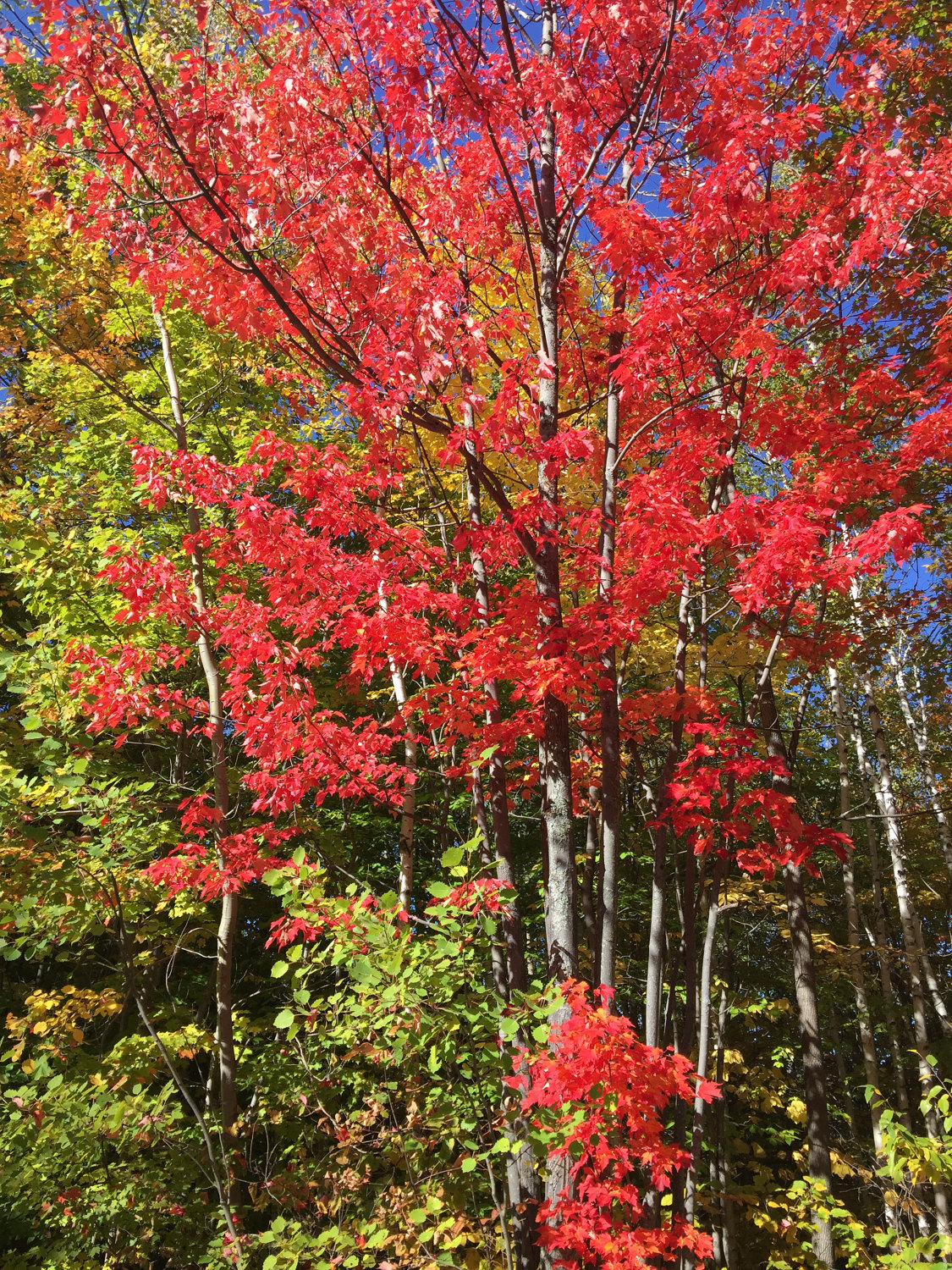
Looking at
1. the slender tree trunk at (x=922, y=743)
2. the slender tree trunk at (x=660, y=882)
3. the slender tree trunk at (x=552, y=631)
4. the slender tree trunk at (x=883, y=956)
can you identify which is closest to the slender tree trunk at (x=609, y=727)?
the slender tree trunk at (x=552, y=631)

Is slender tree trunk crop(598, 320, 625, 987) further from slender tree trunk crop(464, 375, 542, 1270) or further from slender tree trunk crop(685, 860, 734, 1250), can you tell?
slender tree trunk crop(685, 860, 734, 1250)

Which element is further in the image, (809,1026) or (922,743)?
(922,743)

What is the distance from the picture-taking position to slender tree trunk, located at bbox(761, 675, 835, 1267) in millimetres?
5766

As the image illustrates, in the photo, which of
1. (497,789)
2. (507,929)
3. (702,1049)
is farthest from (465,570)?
(702,1049)

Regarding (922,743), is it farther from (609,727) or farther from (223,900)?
(223,900)

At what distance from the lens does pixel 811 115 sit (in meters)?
4.17

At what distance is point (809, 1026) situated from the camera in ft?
19.8

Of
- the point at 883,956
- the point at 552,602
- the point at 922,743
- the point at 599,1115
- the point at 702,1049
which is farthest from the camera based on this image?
the point at 922,743

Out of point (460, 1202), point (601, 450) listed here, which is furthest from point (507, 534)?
point (460, 1202)

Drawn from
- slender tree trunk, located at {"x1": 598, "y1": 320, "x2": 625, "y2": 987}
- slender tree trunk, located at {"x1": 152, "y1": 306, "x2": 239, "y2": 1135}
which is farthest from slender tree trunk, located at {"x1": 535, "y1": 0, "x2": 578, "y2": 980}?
slender tree trunk, located at {"x1": 152, "y1": 306, "x2": 239, "y2": 1135}

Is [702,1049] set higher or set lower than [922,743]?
lower

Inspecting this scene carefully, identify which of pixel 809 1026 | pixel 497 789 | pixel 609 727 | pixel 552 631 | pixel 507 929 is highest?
pixel 552 631

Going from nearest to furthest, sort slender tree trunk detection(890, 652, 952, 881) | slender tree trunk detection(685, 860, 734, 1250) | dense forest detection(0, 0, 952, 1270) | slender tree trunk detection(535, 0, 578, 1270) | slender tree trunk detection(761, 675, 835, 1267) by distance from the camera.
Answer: dense forest detection(0, 0, 952, 1270) < slender tree trunk detection(535, 0, 578, 1270) < slender tree trunk detection(761, 675, 835, 1267) < slender tree trunk detection(685, 860, 734, 1250) < slender tree trunk detection(890, 652, 952, 881)

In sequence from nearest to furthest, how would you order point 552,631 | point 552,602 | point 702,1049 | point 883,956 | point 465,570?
point 552,631
point 552,602
point 465,570
point 702,1049
point 883,956
